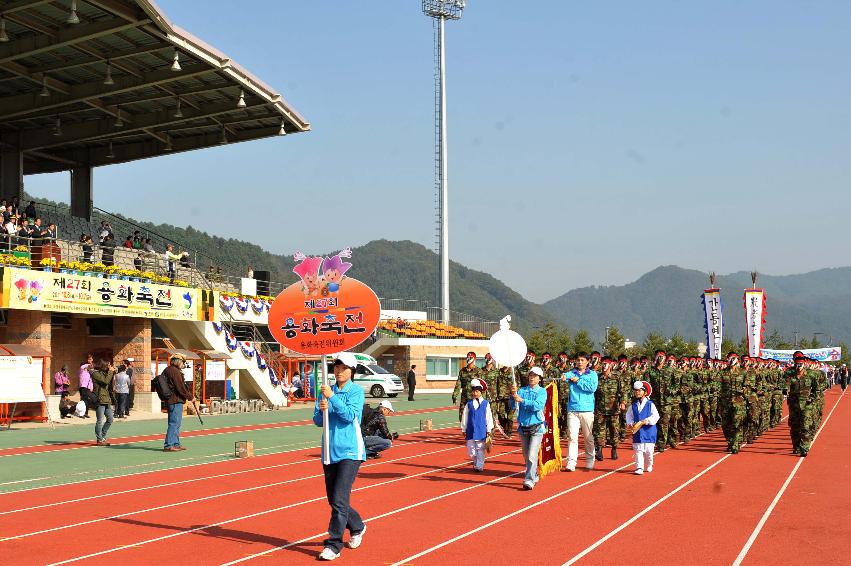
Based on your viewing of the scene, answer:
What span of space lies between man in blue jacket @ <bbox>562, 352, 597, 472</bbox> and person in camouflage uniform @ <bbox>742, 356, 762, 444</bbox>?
4664 millimetres

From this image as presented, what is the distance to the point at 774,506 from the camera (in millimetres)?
11797

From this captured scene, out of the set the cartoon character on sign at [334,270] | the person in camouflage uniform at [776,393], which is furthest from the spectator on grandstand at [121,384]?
the person in camouflage uniform at [776,393]

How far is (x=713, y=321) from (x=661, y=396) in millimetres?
18361

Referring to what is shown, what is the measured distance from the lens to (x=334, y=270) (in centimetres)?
923

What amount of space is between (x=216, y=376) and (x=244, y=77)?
10674 mm

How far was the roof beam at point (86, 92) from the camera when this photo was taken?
96.0 feet

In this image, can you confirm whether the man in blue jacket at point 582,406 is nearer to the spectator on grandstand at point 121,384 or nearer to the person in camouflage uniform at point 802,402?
the person in camouflage uniform at point 802,402

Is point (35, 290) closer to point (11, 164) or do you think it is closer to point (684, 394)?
point (11, 164)

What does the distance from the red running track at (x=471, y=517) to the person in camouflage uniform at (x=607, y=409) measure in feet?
1.86

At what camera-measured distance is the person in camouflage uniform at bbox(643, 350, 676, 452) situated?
60.5 ft

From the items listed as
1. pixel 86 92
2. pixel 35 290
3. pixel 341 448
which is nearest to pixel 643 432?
pixel 341 448

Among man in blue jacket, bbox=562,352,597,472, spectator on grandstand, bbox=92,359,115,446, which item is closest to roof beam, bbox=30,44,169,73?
spectator on grandstand, bbox=92,359,115,446

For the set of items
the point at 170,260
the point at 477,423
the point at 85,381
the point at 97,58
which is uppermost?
the point at 97,58

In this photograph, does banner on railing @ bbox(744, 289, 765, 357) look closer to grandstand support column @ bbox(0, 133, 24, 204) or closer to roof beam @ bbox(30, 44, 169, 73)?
roof beam @ bbox(30, 44, 169, 73)
